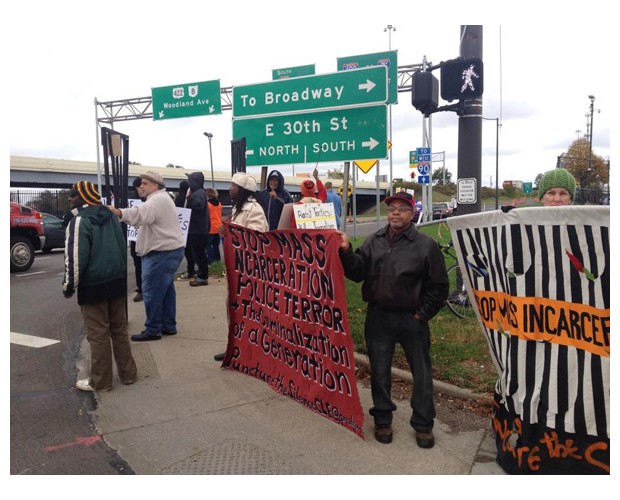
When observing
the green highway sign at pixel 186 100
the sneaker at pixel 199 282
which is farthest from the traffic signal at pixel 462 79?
the green highway sign at pixel 186 100

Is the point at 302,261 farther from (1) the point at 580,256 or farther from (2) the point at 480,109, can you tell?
(2) the point at 480,109

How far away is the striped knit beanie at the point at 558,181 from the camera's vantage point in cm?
379

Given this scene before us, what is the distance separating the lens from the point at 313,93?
6562mm

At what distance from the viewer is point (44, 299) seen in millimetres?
9102

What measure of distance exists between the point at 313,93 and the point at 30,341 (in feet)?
15.3

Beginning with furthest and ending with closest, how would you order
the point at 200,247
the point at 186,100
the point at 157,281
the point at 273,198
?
1. the point at 186,100
2. the point at 200,247
3. the point at 273,198
4. the point at 157,281

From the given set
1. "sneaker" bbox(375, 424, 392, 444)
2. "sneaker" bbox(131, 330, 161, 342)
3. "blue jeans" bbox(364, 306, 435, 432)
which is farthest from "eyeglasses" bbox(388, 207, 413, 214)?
"sneaker" bbox(131, 330, 161, 342)

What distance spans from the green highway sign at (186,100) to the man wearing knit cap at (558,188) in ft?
52.5

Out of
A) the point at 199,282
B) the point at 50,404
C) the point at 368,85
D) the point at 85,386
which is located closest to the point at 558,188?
the point at 368,85

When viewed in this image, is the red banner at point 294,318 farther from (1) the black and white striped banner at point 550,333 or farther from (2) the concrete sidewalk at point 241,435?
(1) the black and white striped banner at point 550,333

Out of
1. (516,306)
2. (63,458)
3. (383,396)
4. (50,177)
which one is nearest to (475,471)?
(383,396)

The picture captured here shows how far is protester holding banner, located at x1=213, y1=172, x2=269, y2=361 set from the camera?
512cm

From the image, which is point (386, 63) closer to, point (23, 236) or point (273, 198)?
point (273, 198)

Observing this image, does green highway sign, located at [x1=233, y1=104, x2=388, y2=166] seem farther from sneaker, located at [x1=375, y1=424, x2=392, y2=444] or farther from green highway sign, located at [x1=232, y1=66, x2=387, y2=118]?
sneaker, located at [x1=375, y1=424, x2=392, y2=444]
